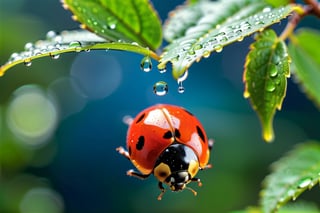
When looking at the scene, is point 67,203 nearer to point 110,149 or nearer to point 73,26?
point 110,149

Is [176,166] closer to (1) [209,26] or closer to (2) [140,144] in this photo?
(2) [140,144]

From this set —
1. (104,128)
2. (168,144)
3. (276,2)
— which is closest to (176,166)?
(168,144)

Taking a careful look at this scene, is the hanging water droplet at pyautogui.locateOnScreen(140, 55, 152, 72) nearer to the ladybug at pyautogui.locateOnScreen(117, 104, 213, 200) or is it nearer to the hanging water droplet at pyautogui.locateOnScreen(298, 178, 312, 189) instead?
the ladybug at pyautogui.locateOnScreen(117, 104, 213, 200)

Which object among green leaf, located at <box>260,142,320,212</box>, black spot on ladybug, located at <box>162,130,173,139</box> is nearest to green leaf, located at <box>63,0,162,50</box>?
black spot on ladybug, located at <box>162,130,173,139</box>

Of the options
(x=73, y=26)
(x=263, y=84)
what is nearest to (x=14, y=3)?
(x=73, y=26)

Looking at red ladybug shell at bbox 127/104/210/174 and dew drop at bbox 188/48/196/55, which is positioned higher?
red ladybug shell at bbox 127/104/210/174

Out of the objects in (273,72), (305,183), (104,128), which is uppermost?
(104,128)
